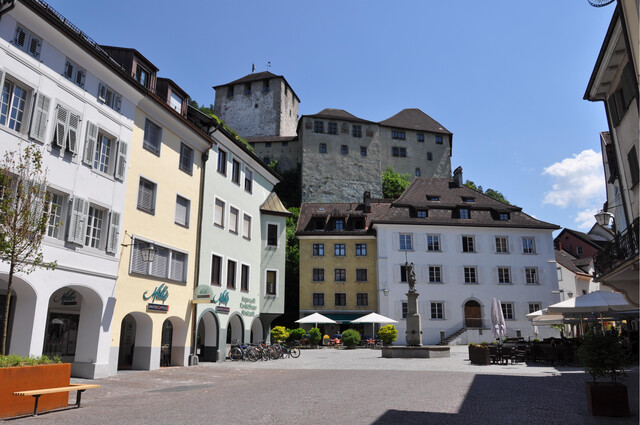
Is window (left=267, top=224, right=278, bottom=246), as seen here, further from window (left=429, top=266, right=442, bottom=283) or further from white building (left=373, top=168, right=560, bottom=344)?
window (left=429, top=266, right=442, bottom=283)

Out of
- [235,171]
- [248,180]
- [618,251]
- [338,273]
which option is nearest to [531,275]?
[338,273]

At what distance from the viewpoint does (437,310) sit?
142 ft

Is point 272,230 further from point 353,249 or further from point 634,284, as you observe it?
point 634,284

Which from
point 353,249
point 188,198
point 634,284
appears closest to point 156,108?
point 188,198

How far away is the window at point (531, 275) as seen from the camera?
4447 cm

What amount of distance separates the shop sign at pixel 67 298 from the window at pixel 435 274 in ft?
105

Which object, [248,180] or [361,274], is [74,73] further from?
[361,274]

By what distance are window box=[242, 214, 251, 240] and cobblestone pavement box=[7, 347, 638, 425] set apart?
11557 mm

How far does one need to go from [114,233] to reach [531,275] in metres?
38.3

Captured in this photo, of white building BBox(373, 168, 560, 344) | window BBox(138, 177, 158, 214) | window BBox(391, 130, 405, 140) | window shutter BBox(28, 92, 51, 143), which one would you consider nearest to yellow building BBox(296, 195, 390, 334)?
white building BBox(373, 168, 560, 344)

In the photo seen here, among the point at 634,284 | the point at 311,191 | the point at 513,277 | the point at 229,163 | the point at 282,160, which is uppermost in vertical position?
the point at 282,160

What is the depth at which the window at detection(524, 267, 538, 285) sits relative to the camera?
146 ft

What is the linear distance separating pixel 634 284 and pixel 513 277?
105 feet

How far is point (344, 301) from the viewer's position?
45.0 meters
